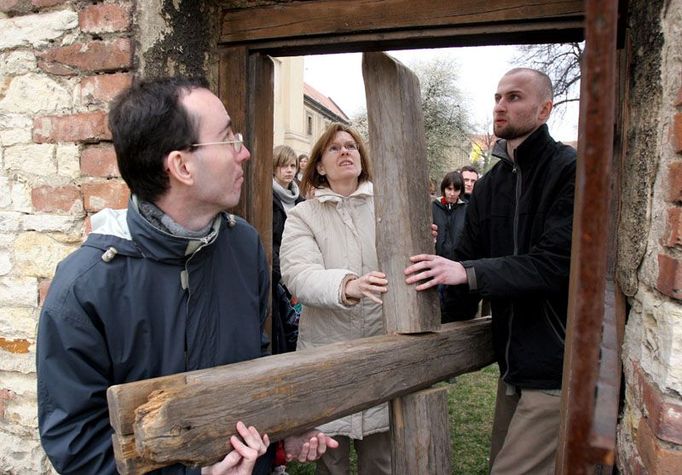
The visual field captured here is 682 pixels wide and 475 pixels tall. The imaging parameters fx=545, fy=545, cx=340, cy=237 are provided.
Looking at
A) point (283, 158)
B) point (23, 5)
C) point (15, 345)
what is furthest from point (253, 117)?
point (283, 158)

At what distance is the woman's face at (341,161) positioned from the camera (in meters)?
2.47

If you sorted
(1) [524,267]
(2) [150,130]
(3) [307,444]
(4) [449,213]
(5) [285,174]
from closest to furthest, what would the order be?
(2) [150,130] < (3) [307,444] < (1) [524,267] < (5) [285,174] < (4) [449,213]

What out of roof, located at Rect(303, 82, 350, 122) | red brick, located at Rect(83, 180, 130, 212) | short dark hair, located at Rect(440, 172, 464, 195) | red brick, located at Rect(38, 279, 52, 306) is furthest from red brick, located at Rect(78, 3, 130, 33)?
roof, located at Rect(303, 82, 350, 122)

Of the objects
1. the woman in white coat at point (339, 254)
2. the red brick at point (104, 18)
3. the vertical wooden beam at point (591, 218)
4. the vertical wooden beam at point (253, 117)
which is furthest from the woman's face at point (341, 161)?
the vertical wooden beam at point (591, 218)

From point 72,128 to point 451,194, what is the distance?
3.80 meters

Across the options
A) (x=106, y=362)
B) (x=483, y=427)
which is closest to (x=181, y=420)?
(x=106, y=362)

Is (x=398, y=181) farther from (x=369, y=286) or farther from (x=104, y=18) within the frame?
(x=104, y=18)

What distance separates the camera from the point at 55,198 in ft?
6.73

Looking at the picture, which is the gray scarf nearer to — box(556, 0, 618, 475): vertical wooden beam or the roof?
box(556, 0, 618, 475): vertical wooden beam

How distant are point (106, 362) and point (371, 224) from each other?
4.54 ft

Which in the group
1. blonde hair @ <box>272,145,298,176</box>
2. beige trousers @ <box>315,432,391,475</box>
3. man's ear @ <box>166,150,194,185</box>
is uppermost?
blonde hair @ <box>272,145,298,176</box>

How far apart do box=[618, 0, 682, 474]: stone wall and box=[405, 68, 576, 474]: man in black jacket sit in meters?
0.27

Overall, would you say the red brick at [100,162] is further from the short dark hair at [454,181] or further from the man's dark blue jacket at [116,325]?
the short dark hair at [454,181]

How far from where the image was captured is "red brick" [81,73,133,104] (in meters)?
1.91
